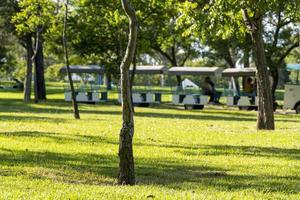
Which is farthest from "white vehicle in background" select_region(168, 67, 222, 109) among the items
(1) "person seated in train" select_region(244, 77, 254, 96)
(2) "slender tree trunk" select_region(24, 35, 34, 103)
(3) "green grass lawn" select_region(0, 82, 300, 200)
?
(3) "green grass lawn" select_region(0, 82, 300, 200)

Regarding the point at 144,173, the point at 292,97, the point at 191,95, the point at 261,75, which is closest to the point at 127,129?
the point at 144,173

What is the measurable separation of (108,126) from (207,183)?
37.5ft

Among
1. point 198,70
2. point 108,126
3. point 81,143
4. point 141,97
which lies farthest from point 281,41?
point 81,143

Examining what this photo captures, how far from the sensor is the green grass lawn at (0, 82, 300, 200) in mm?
8883

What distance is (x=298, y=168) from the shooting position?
12094mm

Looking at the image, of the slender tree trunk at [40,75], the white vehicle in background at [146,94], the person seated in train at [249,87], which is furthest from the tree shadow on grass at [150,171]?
the slender tree trunk at [40,75]

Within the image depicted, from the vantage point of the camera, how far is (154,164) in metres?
12.5

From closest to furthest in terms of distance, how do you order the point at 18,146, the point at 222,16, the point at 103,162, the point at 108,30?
the point at 103,162
the point at 18,146
the point at 222,16
the point at 108,30

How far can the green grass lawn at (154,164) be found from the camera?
29.1ft

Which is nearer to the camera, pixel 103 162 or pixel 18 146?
pixel 103 162

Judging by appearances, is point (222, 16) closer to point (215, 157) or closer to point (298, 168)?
point (215, 157)

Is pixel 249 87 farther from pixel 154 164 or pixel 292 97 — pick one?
pixel 154 164

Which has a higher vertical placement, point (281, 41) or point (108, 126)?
point (281, 41)

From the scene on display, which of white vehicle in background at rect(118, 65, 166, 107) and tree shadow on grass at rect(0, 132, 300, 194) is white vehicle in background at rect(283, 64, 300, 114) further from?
tree shadow on grass at rect(0, 132, 300, 194)
